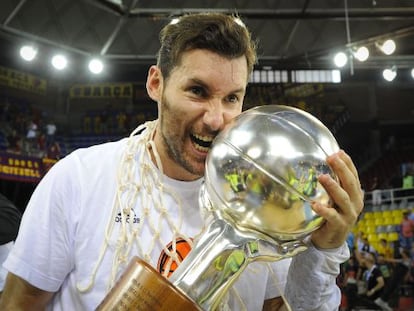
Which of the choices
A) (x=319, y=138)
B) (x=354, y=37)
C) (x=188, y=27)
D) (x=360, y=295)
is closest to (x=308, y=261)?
(x=319, y=138)

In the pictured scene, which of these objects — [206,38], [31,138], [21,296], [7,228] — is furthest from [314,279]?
[31,138]

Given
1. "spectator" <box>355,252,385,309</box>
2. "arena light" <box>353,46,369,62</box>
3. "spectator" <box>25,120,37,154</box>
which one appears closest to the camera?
"spectator" <box>355,252,385,309</box>

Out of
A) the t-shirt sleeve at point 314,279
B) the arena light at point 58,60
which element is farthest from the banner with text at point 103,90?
the t-shirt sleeve at point 314,279

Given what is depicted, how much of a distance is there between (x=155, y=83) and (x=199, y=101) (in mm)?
261

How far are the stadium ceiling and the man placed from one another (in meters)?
6.50

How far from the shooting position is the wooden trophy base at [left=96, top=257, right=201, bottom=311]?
718 mm

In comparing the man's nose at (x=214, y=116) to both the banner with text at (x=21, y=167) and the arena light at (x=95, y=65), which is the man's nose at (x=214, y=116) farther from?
the banner with text at (x=21, y=167)

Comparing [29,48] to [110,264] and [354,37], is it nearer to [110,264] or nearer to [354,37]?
[354,37]

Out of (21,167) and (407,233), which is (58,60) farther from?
(407,233)

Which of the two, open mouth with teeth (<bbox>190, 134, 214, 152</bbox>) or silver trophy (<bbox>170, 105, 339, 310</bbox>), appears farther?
open mouth with teeth (<bbox>190, 134, 214, 152</bbox>)

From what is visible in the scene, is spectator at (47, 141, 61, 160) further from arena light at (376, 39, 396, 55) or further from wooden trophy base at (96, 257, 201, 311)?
wooden trophy base at (96, 257, 201, 311)

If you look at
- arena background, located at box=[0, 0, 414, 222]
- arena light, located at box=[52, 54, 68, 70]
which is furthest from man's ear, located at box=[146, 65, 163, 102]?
arena light, located at box=[52, 54, 68, 70]

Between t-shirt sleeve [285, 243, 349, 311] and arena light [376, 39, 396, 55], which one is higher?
A: arena light [376, 39, 396, 55]

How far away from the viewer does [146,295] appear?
0.72m
